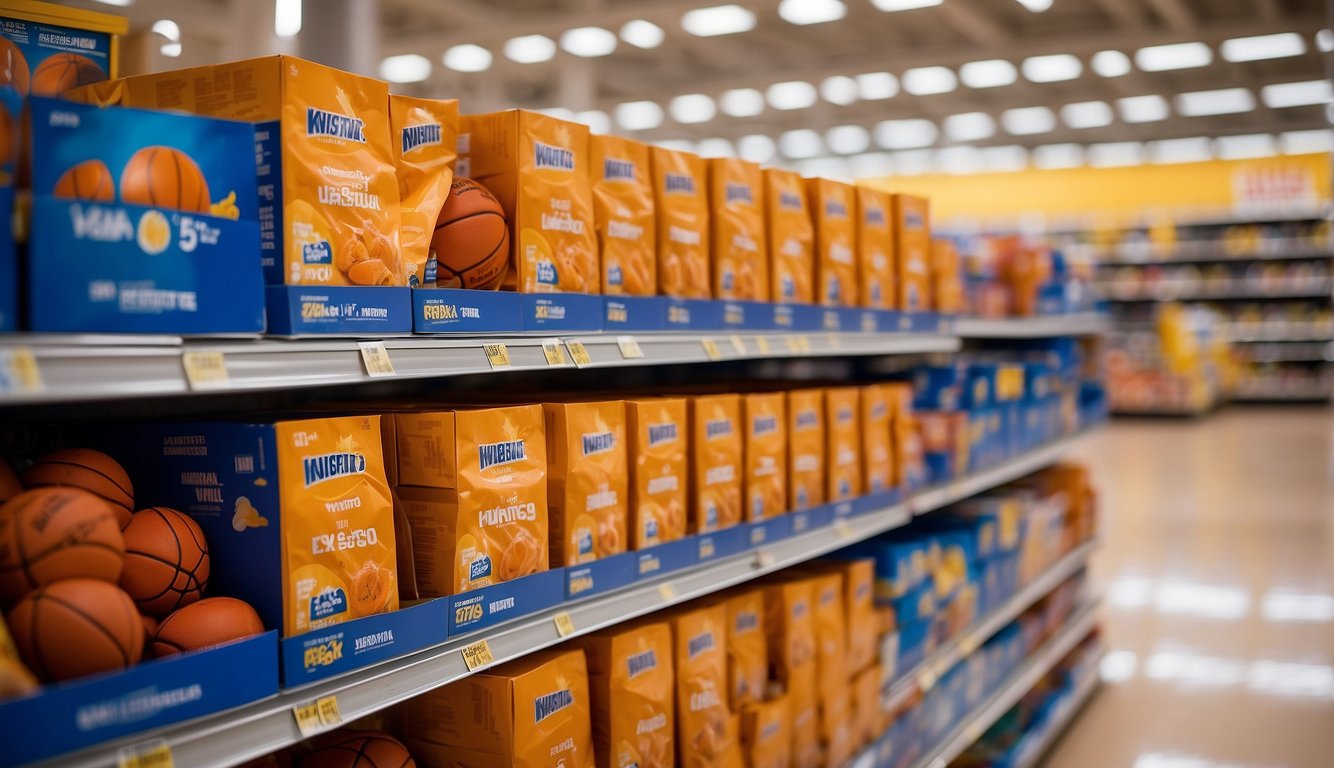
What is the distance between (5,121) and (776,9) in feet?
36.2

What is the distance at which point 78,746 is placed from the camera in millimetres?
1171

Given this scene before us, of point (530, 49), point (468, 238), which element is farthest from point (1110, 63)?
point (468, 238)

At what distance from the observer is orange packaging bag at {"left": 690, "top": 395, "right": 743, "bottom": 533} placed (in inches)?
93.7

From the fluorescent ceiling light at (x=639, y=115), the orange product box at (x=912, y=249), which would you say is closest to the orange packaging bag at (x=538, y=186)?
the orange product box at (x=912, y=249)

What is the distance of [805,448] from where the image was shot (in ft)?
9.15

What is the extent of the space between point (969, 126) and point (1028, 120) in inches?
36.9

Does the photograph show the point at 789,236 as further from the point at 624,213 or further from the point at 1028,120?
the point at 1028,120

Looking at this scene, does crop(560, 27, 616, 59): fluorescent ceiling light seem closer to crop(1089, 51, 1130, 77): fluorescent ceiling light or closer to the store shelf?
crop(1089, 51, 1130, 77): fluorescent ceiling light

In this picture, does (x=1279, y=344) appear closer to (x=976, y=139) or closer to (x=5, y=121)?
(x=976, y=139)

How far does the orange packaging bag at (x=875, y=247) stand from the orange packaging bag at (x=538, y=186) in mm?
1221

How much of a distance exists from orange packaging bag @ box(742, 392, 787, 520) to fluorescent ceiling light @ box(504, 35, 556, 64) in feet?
33.3

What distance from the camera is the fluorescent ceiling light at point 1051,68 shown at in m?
13.4

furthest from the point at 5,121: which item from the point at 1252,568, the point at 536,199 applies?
the point at 1252,568

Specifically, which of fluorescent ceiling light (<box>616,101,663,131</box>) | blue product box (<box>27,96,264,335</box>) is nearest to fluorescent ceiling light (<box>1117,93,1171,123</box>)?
fluorescent ceiling light (<box>616,101,663,131</box>)
